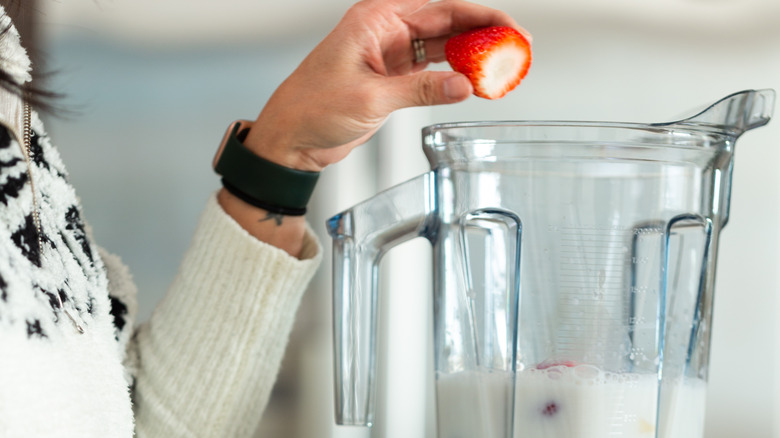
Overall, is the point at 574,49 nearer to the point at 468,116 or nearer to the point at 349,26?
the point at 468,116

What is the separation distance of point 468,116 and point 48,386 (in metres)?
0.48

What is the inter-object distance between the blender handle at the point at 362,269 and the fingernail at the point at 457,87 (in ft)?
0.17

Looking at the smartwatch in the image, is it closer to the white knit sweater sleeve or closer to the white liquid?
the white knit sweater sleeve

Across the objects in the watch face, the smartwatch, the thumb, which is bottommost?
the smartwatch

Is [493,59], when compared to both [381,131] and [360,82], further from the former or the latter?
[381,131]

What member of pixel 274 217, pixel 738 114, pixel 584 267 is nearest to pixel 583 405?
pixel 584 267

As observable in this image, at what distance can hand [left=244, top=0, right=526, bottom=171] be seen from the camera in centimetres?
50

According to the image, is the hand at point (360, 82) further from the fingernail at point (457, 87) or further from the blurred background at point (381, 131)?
the blurred background at point (381, 131)

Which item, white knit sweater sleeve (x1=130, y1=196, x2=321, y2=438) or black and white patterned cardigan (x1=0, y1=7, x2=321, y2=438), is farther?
white knit sweater sleeve (x1=130, y1=196, x2=321, y2=438)

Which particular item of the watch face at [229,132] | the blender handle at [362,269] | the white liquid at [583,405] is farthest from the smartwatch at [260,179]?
the white liquid at [583,405]

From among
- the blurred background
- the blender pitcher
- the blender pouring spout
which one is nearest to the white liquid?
the blender pitcher

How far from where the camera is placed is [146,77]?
0.80m

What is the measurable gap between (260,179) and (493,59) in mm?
228

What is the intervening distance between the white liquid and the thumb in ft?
0.58
